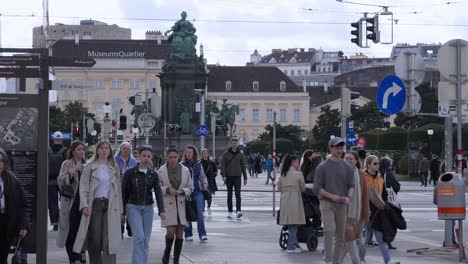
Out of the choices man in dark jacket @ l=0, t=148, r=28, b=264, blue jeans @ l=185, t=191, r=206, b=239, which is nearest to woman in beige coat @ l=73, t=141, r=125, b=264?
man in dark jacket @ l=0, t=148, r=28, b=264

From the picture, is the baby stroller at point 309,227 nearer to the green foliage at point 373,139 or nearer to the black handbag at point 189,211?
the black handbag at point 189,211

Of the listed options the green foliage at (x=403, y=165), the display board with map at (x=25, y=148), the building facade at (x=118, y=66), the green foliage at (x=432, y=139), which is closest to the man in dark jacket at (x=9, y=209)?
the display board with map at (x=25, y=148)

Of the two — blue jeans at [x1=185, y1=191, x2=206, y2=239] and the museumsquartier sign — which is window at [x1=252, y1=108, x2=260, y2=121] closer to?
the museumsquartier sign

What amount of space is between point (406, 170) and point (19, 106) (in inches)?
2295

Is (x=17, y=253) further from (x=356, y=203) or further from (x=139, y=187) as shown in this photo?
(x=356, y=203)

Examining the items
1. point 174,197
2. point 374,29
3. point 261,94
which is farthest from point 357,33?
point 261,94

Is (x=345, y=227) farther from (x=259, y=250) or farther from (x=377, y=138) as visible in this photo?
(x=377, y=138)

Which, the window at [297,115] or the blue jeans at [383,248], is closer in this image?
the blue jeans at [383,248]

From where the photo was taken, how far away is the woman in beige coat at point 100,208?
1516 cm

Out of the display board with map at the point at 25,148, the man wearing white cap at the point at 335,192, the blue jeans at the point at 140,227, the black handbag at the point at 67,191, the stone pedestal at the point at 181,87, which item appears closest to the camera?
the display board with map at the point at 25,148

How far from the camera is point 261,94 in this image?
183 m

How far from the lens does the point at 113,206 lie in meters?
15.2

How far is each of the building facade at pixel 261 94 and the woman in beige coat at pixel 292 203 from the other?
526 feet

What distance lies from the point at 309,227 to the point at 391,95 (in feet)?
8.85
